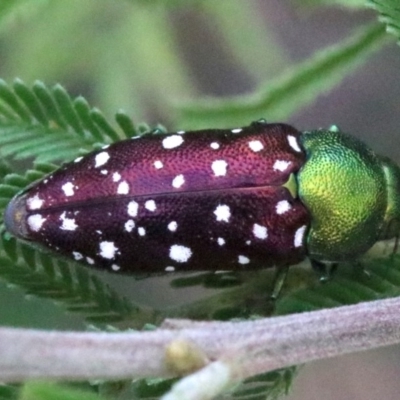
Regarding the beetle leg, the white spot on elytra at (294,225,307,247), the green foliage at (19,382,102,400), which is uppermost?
the green foliage at (19,382,102,400)

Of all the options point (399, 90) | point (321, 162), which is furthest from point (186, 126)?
point (399, 90)

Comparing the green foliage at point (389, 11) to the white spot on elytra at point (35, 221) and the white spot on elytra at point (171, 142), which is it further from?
the white spot on elytra at point (35, 221)

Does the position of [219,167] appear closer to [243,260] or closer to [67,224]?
[243,260]

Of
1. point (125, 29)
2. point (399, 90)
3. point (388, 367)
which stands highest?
point (125, 29)

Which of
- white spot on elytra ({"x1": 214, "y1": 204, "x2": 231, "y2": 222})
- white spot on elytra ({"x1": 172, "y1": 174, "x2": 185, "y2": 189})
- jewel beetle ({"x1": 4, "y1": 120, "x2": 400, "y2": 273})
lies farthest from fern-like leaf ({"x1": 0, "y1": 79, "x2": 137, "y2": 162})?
white spot on elytra ({"x1": 214, "y1": 204, "x2": 231, "y2": 222})

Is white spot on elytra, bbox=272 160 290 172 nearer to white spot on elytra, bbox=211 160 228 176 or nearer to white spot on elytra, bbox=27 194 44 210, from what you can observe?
white spot on elytra, bbox=211 160 228 176

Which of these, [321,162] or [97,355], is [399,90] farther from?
[97,355]
